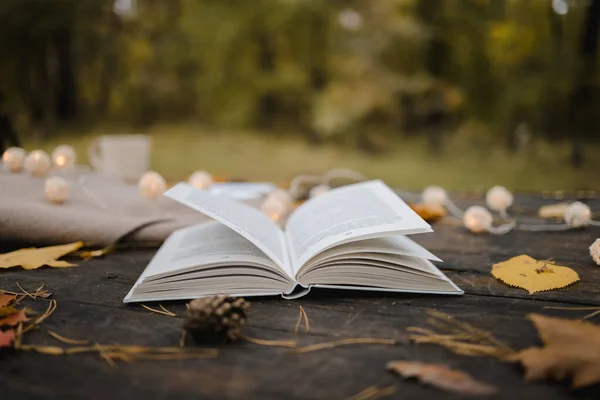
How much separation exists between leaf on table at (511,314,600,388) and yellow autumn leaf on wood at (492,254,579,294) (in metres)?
0.19

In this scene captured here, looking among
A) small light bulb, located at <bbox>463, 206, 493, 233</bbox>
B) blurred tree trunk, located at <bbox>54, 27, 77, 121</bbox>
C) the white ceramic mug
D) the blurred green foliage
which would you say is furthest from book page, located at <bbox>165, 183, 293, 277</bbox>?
blurred tree trunk, located at <bbox>54, 27, 77, 121</bbox>

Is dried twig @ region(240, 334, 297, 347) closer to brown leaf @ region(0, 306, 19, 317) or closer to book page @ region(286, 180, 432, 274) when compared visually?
book page @ region(286, 180, 432, 274)

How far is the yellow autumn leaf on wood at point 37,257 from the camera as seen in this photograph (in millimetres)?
841

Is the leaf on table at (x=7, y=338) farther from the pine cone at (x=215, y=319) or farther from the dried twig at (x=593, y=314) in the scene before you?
the dried twig at (x=593, y=314)

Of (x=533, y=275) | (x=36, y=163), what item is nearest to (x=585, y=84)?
(x=533, y=275)

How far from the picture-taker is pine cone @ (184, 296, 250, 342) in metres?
0.56

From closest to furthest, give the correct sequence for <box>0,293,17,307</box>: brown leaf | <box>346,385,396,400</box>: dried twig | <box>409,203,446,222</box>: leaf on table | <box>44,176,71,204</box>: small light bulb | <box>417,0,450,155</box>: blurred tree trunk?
1. <box>346,385,396,400</box>: dried twig
2. <box>0,293,17,307</box>: brown leaf
3. <box>44,176,71,204</box>: small light bulb
4. <box>409,203,446,222</box>: leaf on table
5. <box>417,0,450,155</box>: blurred tree trunk

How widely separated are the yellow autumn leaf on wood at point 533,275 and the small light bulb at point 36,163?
99 centimetres

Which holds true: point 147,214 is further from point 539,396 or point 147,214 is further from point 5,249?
point 539,396

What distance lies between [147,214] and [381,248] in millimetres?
583

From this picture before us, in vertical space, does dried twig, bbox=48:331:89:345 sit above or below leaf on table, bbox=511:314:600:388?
above

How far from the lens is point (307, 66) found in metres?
2.20

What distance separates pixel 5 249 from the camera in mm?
956

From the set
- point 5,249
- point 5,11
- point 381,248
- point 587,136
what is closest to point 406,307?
point 381,248
